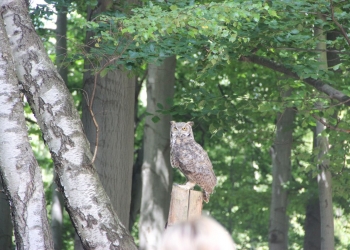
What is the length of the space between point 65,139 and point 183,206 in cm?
124

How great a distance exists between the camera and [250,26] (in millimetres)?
7699

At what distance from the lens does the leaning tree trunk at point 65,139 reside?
496cm

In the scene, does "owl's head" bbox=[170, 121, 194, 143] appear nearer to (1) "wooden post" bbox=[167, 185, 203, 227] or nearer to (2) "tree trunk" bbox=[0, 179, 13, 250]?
(1) "wooden post" bbox=[167, 185, 203, 227]

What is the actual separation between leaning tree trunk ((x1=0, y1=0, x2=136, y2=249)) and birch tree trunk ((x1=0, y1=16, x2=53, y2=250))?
0.26 metres

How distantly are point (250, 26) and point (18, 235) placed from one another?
13.9 feet

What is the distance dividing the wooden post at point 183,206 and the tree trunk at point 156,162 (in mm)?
6207

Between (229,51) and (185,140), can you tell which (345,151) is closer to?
(229,51)

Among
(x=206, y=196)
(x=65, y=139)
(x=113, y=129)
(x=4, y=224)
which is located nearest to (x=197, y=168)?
(x=206, y=196)

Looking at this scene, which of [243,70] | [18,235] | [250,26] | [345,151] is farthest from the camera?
[243,70]

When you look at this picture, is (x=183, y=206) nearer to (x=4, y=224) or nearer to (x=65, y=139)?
(x=65, y=139)

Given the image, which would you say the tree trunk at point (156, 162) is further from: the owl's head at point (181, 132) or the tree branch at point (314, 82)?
the owl's head at point (181, 132)

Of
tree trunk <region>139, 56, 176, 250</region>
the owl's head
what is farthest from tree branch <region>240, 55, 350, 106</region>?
the owl's head

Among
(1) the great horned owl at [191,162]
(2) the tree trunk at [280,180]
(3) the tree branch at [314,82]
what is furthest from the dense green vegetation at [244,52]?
(1) the great horned owl at [191,162]

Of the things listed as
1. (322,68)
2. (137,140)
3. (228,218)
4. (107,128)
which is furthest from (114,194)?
(228,218)
